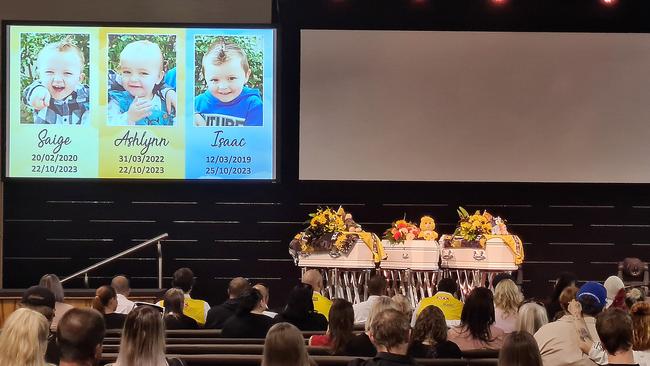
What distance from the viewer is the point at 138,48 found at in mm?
10539

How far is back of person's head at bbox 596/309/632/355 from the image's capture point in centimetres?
407

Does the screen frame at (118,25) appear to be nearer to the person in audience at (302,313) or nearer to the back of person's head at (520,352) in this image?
the person in audience at (302,313)

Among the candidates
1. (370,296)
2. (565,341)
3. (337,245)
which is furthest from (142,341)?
(337,245)

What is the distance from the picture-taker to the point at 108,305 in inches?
240

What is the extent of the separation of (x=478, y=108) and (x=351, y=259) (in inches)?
116

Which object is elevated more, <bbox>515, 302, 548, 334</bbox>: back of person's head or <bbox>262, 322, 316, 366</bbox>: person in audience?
<bbox>262, 322, 316, 366</bbox>: person in audience

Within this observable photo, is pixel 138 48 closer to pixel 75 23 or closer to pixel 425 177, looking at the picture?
pixel 75 23

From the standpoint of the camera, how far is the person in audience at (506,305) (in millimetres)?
6320

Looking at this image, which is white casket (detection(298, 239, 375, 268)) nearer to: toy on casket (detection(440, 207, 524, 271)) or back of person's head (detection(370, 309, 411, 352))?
toy on casket (detection(440, 207, 524, 271))

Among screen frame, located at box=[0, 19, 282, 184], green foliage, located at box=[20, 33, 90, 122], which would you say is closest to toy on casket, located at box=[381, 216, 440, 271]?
screen frame, located at box=[0, 19, 282, 184]

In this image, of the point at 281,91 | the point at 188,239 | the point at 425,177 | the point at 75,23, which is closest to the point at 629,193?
the point at 425,177

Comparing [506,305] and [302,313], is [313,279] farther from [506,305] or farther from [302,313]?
[506,305]

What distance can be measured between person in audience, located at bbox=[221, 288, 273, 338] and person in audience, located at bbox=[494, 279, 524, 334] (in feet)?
5.20

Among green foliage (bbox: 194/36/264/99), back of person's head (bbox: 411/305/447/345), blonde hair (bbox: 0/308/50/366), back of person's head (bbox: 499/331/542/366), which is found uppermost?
green foliage (bbox: 194/36/264/99)
